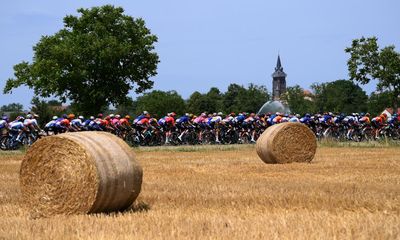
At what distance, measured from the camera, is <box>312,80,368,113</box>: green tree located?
127 m

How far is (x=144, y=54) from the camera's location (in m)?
57.2

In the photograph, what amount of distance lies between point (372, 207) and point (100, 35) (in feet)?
160

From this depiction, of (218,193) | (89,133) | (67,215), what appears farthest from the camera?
(218,193)

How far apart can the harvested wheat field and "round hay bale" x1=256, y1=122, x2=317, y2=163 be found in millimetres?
4220

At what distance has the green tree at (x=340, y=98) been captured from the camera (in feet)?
415

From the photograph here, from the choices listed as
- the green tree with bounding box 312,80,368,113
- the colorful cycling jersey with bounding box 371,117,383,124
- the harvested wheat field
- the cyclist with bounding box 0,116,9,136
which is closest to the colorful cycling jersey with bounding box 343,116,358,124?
the colorful cycling jersey with bounding box 371,117,383,124

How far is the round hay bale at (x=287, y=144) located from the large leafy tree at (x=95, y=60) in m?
35.1

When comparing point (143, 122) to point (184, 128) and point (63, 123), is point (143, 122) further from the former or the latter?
point (63, 123)

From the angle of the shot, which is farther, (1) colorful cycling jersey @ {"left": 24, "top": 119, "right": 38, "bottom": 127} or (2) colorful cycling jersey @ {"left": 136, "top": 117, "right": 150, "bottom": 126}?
(2) colorful cycling jersey @ {"left": 136, "top": 117, "right": 150, "bottom": 126}

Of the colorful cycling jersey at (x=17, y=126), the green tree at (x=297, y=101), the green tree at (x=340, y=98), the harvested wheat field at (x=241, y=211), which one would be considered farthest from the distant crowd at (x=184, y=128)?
the green tree at (x=297, y=101)

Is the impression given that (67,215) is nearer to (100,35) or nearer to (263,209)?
(263,209)

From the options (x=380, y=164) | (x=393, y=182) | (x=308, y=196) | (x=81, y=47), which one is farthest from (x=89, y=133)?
(x=81, y=47)

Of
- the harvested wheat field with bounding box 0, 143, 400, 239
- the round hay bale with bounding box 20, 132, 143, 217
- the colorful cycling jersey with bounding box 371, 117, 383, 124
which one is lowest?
the harvested wheat field with bounding box 0, 143, 400, 239

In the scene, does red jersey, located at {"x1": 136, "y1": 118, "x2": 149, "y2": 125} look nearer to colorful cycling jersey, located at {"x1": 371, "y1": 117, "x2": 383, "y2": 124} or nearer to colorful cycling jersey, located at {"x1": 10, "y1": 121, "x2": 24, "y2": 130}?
colorful cycling jersey, located at {"x1": 10, "y1": 121, "x2": 24, "y2": 130}
